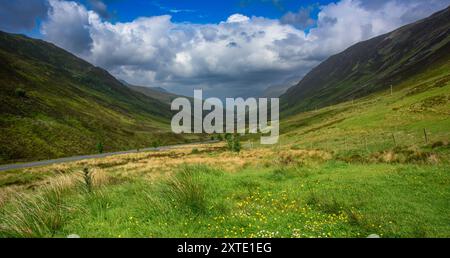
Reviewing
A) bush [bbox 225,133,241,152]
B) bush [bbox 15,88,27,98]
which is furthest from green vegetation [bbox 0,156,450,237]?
bush [bbox 15,88,27,98]

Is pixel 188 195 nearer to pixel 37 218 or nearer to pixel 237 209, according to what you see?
pixel 237 209

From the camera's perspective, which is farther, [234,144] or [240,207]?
[234,144]

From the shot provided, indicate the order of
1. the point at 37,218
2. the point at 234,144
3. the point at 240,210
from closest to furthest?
the point at 37,218 < the point at 240,210 < the point at 234,144

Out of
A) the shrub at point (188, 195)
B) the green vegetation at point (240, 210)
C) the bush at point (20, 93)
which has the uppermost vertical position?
the bush at point (20, 93)

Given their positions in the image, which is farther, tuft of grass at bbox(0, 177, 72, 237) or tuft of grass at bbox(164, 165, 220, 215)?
tuft of grass at bbox(164, 165, 220, 215)

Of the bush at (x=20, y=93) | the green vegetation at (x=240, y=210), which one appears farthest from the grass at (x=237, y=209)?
the bush at (x=20, y=93)

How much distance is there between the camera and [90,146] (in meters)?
104

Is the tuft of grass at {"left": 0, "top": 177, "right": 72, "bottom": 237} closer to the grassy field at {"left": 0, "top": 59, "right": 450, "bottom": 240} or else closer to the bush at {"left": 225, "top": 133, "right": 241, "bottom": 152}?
the grassy field at {"left": 0, "top": 59, "right": 450, "bottom": 240}

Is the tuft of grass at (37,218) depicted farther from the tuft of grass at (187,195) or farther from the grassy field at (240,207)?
the tuft of grass at (187,195)

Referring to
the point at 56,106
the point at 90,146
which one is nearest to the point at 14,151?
the point at 90,146

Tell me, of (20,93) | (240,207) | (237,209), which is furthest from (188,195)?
(20,93)

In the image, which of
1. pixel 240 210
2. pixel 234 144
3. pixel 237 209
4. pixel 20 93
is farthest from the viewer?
pixel 20 93

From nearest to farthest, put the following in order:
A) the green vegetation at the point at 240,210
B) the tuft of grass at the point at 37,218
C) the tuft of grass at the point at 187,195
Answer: the tuft of grass at the point at 37,218, the green vegetation at the point at 240,210, the tuft of grass at the point at 187,195
